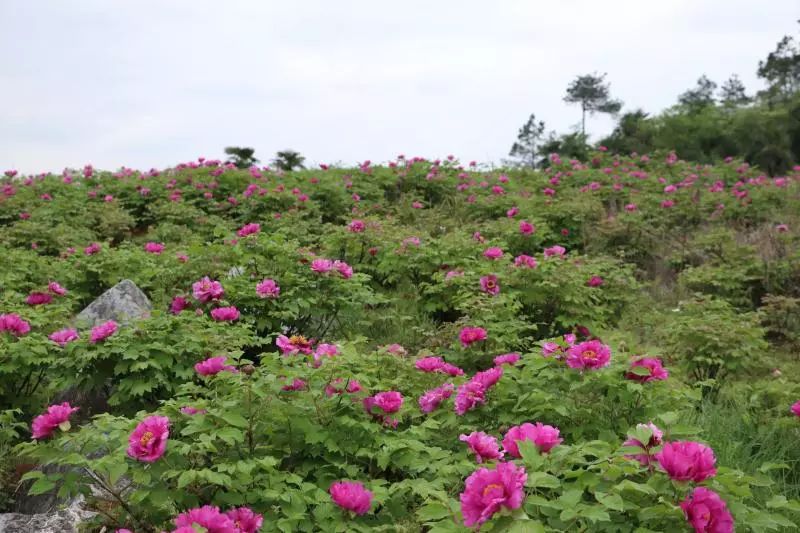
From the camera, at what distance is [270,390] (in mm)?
2498

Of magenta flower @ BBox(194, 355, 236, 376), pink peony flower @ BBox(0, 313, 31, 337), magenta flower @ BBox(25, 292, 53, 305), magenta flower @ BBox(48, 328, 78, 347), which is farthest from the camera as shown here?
magenta flower @ BBox(25, 292, 53, 305)

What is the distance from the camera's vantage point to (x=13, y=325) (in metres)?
3.66

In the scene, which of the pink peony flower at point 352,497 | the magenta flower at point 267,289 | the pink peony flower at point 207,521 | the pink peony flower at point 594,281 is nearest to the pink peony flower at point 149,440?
the pink peony flower at point 207,521

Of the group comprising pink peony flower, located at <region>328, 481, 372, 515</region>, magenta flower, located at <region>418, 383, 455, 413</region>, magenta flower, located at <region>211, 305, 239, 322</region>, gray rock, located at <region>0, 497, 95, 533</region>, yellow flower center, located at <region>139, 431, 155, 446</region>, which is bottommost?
gray rock, located at <region>0, 497, 95, 533</region>

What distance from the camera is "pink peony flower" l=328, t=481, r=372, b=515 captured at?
2121 mm

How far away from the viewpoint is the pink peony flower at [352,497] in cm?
212

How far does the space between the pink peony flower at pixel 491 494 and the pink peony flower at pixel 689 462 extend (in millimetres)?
395

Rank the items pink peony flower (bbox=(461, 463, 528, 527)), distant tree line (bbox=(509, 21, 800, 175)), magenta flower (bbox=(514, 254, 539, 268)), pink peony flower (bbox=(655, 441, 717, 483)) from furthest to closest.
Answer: distant tree line (bbox=(509, 21, 800, 175)) → magenta flower (bbox=(514, 254, 539, 268)) → pink peony flower (bbox=(655, 441, 717, 483)) → pink peony flower (bbox=(461, 463, 528, 527))

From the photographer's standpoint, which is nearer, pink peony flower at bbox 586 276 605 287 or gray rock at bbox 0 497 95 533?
gray rock at bbox 0 497 95 533

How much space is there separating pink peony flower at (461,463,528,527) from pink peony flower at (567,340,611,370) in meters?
1.00

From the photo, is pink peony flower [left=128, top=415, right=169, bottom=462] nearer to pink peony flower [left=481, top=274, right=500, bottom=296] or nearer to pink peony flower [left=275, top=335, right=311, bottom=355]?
pink peony flower [left=275, top=335, right=311, bottom=355]

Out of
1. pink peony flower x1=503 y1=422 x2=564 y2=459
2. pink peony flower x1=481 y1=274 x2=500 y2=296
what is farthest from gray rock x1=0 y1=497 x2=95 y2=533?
pink peony flower x1=481 y1=274 x2=500 y2=296

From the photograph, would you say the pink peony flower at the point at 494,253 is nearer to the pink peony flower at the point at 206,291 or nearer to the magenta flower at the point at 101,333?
the pink peony flower at the point at 206,291

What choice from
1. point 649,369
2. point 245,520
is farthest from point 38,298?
point 649,369
